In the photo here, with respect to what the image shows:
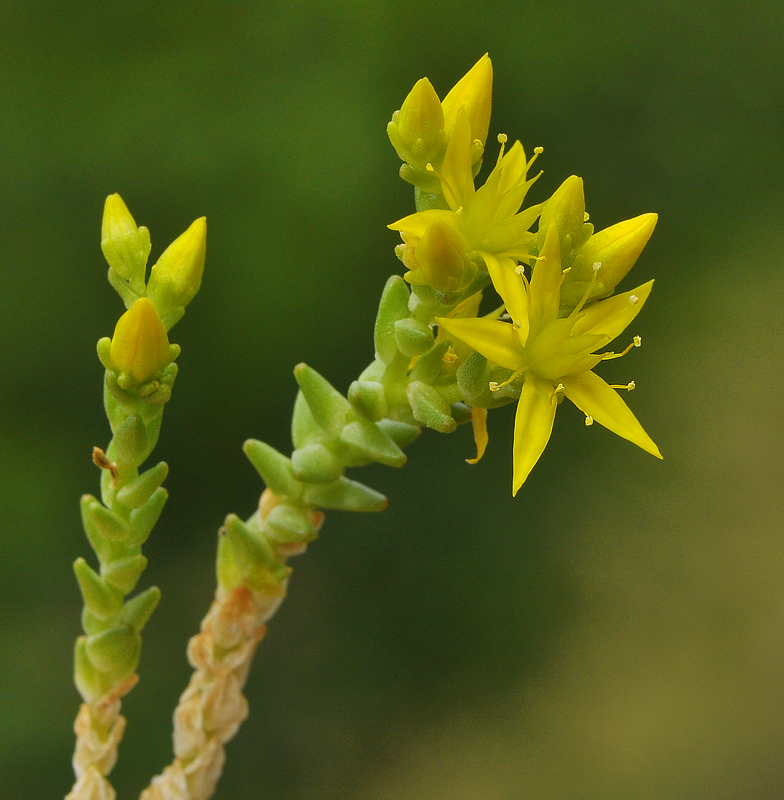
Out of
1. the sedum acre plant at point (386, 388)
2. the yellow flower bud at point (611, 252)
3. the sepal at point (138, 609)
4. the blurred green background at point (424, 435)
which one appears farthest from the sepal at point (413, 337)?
the blurred green background at point (424, 435)

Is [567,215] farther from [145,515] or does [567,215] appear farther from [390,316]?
[145,515]

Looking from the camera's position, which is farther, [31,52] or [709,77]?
[709,77]

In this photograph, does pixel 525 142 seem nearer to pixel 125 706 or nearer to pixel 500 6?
pixel 500 6

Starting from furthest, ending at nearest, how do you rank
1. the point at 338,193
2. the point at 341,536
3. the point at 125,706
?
the point at 341,536 < the point at 125,706 < the point at 338,193

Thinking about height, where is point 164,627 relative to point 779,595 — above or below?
above

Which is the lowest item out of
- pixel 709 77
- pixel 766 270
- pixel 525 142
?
pixel 766 270

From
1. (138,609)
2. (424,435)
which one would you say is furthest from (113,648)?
(424,435)

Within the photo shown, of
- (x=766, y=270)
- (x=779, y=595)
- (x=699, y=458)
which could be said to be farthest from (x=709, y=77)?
(x=779, y=595)
